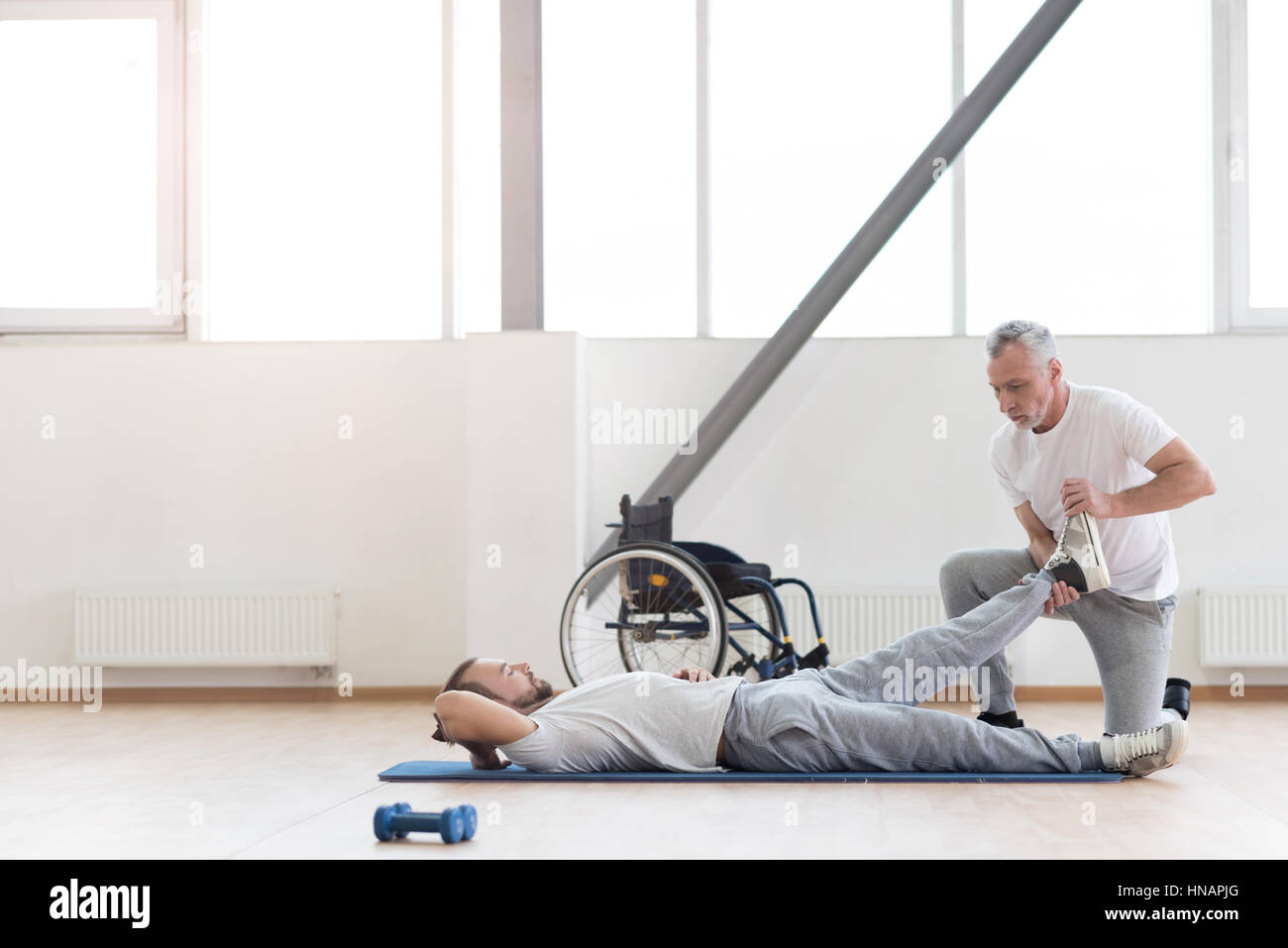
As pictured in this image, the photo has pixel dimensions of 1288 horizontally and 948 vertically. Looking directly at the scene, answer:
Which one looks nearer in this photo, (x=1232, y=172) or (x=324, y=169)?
(x=1232, y=172)

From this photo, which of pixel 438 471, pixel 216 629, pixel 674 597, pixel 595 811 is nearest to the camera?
pixel 595 811

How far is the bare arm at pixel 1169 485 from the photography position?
8.46 ft

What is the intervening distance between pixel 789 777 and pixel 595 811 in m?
0.52

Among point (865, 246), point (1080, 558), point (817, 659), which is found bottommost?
point (817, 659)

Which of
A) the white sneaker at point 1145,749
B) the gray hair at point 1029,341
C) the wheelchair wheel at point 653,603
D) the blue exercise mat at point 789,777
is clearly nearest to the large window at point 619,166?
the wheelchair wheel at point 653,603

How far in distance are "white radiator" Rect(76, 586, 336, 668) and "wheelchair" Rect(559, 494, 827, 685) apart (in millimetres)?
1301

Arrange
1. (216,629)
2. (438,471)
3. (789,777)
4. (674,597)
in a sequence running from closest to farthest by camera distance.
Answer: (789,777) → (674,597) → (216,629) → (438,471)

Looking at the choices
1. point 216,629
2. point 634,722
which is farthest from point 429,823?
point 216,629

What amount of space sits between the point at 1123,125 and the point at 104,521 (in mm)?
4510

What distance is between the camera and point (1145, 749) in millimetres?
2568

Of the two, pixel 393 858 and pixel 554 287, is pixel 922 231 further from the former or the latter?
pixel 393 858

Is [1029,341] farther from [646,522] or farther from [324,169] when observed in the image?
[324,169]

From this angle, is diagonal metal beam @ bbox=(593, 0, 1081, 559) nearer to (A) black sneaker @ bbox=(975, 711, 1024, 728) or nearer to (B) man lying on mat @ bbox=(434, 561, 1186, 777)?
(A) black sneaker @ bbox=(975, 711, 1024, 728)
